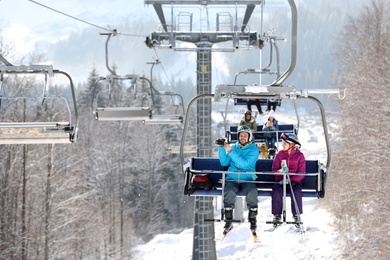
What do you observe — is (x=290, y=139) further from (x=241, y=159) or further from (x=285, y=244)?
(x=285, y=244)

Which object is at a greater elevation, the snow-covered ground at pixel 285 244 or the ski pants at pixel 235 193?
the ski pants at pixel 235 193

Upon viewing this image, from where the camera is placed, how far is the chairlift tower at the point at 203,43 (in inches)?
706

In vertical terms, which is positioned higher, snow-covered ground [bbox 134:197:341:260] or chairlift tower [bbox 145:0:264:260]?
chairlift tower [bbox 145:0:264:260]

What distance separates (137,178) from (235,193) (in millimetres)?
34203

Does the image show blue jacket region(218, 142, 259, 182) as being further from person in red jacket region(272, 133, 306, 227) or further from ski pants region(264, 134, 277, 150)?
ski pants region(264, 134, 277, 150)

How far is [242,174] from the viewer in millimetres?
7742

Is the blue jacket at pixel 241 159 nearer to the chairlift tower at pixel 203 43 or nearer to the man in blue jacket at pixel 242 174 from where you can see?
the man in blue jacket at pixel 242 174

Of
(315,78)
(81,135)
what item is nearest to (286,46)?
(315,78)

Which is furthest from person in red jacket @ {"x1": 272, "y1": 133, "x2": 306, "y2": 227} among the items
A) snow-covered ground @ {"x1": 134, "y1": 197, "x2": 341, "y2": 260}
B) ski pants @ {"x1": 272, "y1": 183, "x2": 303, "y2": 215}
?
snow-covered ground @ {"x1": 134, "y1": 197, "x2": 341, "y2": 260}

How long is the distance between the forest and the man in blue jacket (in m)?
5.56

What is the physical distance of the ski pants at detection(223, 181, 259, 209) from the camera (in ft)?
24.7

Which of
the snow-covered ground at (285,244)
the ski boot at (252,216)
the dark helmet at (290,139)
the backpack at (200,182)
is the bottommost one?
the snow-covered ground at (285,244)

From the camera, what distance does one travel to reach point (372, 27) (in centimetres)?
2738

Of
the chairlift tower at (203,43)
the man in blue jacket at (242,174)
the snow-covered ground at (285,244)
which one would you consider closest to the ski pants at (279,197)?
the man in blue jacket at (242,174)
